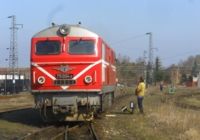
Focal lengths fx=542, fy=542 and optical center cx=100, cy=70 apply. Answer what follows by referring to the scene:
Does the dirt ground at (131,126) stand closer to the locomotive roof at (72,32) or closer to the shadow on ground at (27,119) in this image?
the shadow on ground at (27,119)

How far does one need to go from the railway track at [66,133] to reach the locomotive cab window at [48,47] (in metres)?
2.97

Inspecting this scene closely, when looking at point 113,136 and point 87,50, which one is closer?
point 113,136

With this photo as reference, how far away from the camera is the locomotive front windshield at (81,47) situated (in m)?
21.6

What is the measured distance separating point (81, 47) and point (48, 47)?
132 centimetres

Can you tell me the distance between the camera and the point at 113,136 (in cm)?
1841

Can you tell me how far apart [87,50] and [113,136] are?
4540mm

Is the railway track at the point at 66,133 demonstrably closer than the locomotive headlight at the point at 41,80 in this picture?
Yes

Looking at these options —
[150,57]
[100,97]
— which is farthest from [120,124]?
[150,57]

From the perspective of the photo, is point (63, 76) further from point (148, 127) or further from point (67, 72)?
point (148, 127)

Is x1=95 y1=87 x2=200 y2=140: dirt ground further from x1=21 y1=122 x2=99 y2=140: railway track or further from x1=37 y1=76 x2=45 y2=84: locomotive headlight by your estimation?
x1=37 y1=76 x2=45 y2=84: locomotive headlight

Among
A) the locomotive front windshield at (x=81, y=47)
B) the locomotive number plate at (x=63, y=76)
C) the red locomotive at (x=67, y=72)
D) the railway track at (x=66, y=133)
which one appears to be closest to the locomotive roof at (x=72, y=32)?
the red locomotive at (x=67, y=72)

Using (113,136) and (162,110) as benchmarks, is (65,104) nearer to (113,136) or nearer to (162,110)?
(113,136)

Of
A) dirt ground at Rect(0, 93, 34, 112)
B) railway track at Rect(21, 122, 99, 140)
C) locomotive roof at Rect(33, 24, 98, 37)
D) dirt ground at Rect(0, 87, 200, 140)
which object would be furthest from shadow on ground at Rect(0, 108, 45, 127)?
dirt ground at Rect(0, 93, 34, 112)

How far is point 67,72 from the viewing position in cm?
2117
